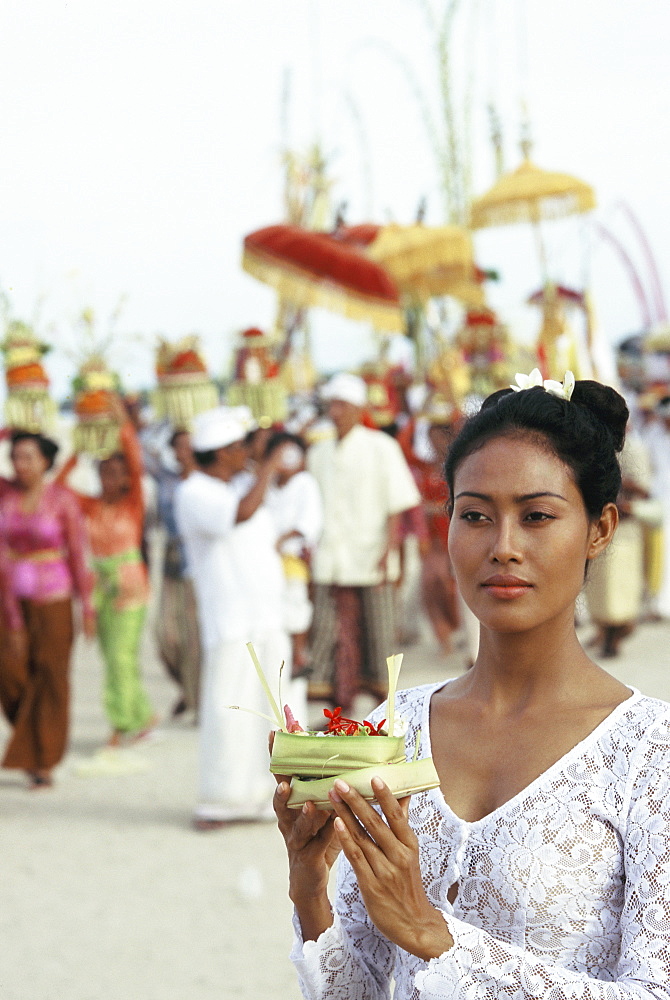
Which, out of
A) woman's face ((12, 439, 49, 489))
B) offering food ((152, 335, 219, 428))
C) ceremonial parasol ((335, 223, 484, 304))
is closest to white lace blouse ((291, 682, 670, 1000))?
woman's face ((12, 439, 49, 489))

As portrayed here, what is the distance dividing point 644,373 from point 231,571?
10369 mm

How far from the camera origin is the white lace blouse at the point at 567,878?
156 centimetres

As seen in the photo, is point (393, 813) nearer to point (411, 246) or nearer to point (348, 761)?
point (348, 761)

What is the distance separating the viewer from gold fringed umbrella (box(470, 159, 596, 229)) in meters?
9.17

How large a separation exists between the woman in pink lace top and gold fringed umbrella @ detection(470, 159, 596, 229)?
13.7ft

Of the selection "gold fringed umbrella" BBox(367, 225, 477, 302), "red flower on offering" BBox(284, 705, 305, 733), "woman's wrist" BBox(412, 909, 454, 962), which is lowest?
"woman's wrist" BBox(412, 909, 454, 962)

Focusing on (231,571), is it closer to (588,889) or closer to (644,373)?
(588,889)

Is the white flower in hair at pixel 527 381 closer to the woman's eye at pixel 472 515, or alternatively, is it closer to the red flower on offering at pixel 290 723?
the woman's eye at pixel 472 515

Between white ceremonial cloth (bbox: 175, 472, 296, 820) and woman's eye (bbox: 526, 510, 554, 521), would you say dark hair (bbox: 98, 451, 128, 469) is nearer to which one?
white ceremonial cloth (bbox: 175, 472, 296, 820)

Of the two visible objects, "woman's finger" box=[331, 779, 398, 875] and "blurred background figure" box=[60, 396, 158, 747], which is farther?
"blurred background figure" box=[60, 396, 158, 747]

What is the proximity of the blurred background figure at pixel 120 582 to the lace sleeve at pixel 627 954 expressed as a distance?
238 inches

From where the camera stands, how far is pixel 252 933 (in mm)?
4625

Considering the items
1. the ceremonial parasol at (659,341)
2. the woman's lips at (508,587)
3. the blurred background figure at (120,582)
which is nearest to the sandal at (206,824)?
the blurred background figure at (120,582)

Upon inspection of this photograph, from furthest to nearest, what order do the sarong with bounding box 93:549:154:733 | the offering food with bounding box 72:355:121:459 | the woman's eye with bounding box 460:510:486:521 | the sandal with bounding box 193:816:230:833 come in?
the offering food with bounding box 72:355:121:459, the sarong with bounding box 93:549:154:733, the sandal with bounding box 193:816:230:833, the woman's eye with bounding box 460:510:486:521
